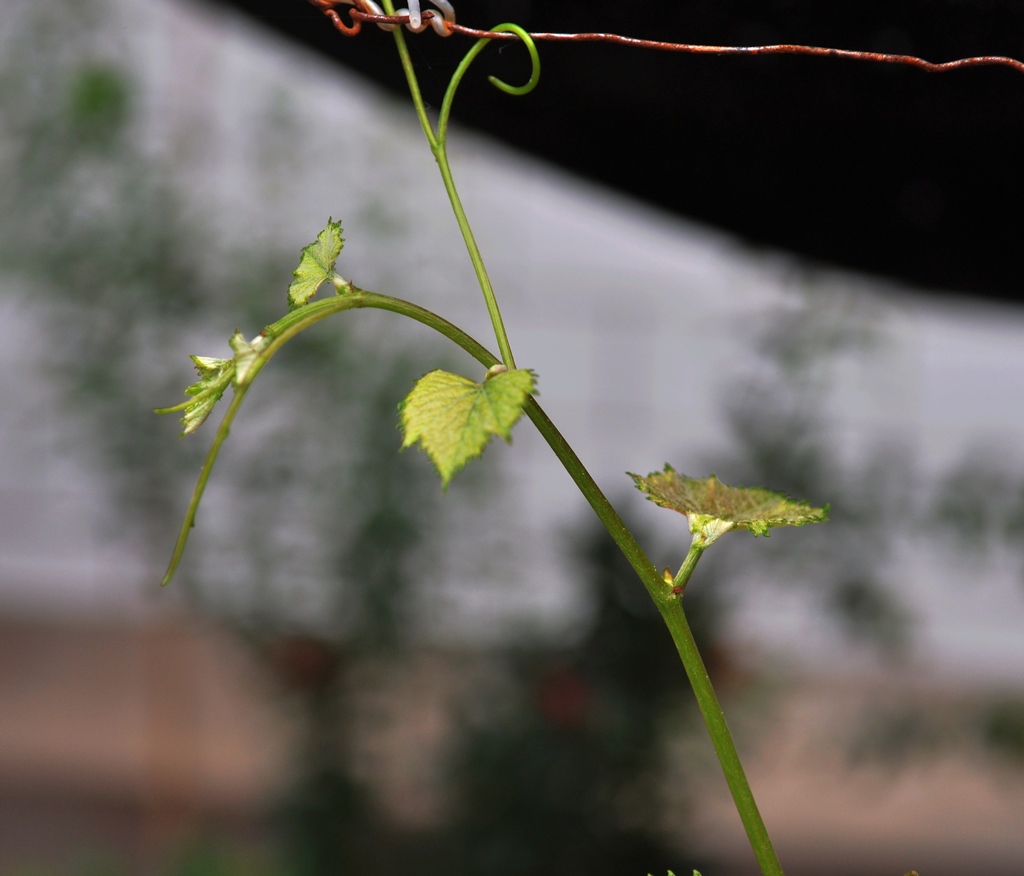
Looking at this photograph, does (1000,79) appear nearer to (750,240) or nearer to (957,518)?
(750,240)

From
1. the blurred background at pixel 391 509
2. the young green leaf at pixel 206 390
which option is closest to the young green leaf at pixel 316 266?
the young green leaf at pixel 206 390

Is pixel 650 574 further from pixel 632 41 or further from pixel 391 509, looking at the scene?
pixel 391 509

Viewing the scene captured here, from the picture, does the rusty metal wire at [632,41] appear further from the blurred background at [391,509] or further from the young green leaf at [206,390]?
the blurred background at [391,509]

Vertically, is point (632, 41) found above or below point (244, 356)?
above

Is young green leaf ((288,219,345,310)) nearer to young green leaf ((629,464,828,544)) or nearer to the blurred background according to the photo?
young green leaf ((629,464,828,544))

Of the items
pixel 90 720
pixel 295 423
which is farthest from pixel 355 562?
pixel 90 720

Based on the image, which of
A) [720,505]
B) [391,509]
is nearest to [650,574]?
[720,505]
